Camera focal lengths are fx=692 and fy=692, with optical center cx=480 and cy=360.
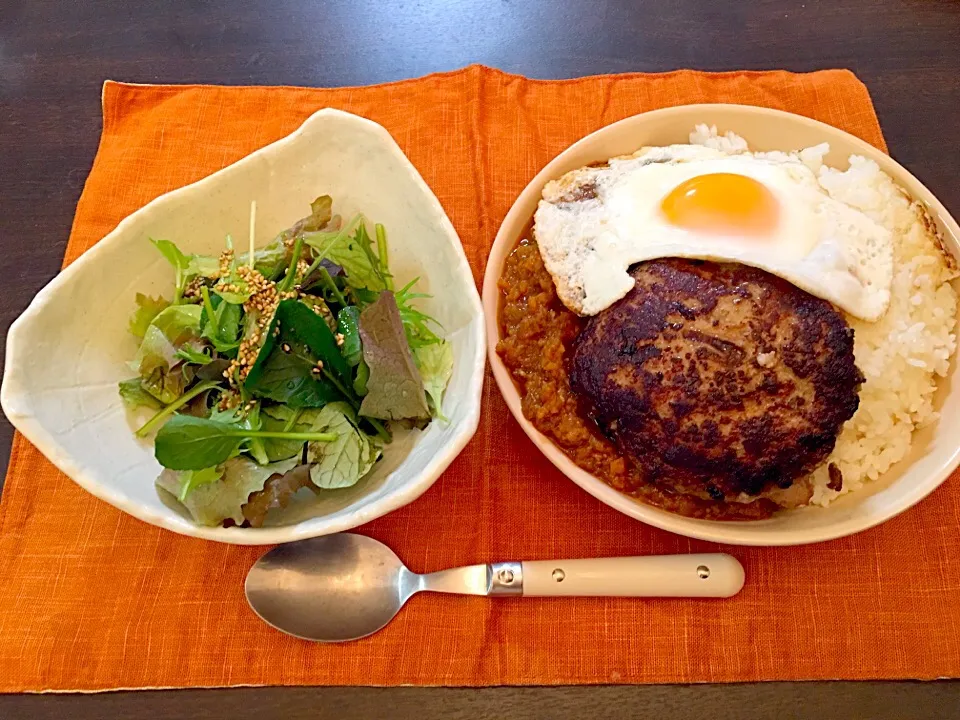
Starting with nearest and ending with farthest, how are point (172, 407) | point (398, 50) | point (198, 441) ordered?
point (198, 441)
point (172, 407)
point (398, 50)

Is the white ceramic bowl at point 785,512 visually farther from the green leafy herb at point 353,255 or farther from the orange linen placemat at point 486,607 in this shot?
the green leafy herb at point 353,255

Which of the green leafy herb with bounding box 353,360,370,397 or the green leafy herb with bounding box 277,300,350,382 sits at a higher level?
the green leafy herb with bounding box 277,300,350,382

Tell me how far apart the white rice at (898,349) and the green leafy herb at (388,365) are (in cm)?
121

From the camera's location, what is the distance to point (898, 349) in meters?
2.05

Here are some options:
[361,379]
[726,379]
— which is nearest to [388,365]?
[361,379]

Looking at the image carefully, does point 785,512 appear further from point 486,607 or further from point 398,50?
point 398,50

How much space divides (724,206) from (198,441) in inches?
60.2

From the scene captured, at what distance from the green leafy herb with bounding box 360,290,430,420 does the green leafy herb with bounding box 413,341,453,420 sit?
0.08 meters

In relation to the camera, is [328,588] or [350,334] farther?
[328,588]

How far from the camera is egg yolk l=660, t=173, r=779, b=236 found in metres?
1.96

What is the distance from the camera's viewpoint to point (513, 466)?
2.10 metres

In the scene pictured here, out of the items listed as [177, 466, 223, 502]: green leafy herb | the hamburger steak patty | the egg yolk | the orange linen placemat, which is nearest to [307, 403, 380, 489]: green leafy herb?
[177, 466, 223, 502]: green leafy herb

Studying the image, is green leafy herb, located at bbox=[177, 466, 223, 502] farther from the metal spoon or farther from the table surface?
the table surface

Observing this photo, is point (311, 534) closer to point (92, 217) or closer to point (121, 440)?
point (121, 440)
